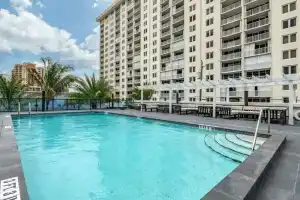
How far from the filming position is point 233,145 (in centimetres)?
648

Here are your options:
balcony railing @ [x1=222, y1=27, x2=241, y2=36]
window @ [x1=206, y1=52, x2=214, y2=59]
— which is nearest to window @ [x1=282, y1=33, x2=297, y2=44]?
balcony railing @ [x1=222, y1=27, x2=241, y2=36]

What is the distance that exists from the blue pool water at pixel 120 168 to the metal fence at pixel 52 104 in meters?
9.58

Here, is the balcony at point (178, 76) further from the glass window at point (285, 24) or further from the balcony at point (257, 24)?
the glass window at point (285, 24)

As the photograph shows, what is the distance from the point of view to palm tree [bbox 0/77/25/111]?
A: 51.5ft

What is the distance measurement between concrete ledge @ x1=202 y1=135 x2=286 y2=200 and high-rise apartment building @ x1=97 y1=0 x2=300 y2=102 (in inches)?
554

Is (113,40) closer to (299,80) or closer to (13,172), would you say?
(299,80)

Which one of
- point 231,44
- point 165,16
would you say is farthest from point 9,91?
point 165,16

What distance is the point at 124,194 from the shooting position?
3615 mm

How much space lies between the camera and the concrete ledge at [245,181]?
2.33m

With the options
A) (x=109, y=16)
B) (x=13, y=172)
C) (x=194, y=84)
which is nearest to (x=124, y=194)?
(x=13, y=172)

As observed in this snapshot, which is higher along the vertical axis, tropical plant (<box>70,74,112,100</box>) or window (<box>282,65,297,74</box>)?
window (<box>282,65,297,74</box>)

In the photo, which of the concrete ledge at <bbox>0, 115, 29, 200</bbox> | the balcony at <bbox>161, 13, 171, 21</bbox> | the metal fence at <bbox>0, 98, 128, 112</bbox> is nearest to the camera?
the concrete ledge at <bbox>0, 115, 29, 200</bbox>

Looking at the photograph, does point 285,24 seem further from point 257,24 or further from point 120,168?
point 120,168

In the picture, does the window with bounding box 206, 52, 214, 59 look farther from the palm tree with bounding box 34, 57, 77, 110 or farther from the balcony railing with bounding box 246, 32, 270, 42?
the palm tree with bounding box 34, 57, 77, 110
